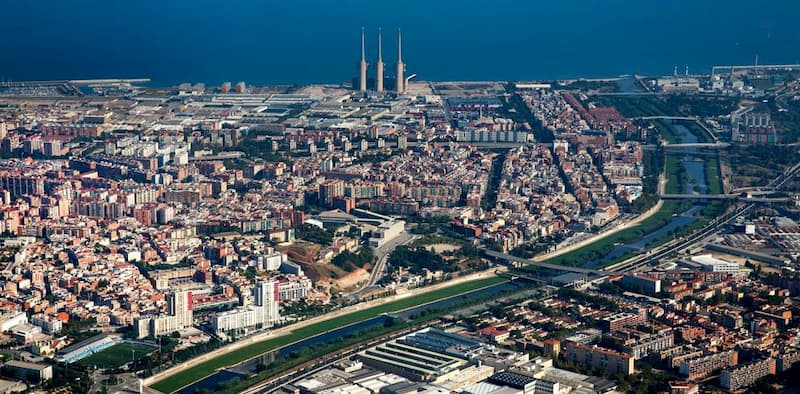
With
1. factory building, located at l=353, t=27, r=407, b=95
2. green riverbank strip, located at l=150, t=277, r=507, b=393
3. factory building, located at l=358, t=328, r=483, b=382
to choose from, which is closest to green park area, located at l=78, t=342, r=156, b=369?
green riverbank strip, located at l=150, t=277, r=507, b=393

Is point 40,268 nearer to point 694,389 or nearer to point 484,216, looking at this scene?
point 484,216

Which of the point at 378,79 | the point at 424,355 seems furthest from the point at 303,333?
the point at 378,79

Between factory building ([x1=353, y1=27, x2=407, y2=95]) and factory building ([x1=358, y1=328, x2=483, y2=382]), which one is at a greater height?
factory building ([x1=353, y1=27, x2=407, y2=95])

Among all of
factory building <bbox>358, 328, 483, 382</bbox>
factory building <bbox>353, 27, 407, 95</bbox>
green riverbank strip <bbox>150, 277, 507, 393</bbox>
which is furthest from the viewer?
factory building <bbox>353, 27, 407, 95</bbox>

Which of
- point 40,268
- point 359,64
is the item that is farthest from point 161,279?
point 359,64

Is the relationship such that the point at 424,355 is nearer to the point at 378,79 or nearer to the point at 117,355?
the point at 117,355

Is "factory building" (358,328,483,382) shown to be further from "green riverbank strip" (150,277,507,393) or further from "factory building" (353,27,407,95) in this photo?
"factory building" (353,27,407,95)

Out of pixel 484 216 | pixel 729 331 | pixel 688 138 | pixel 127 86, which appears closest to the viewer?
pixel 729 331
